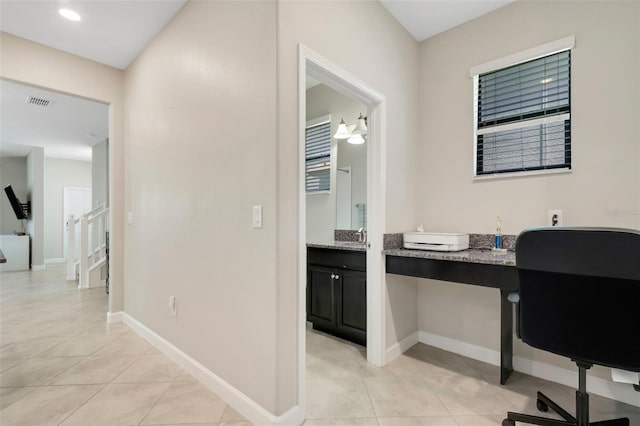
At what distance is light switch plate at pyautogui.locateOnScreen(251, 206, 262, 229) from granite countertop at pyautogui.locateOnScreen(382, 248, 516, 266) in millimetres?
1120

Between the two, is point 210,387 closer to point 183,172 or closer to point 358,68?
point 183,172

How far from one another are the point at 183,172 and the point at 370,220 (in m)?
1.52

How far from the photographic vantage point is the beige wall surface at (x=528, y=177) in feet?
6.39

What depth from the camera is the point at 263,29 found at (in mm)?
1660

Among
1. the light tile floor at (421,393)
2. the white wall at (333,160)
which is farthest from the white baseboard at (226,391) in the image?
the white wall at (333,160)

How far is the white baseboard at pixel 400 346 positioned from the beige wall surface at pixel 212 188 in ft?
3.85

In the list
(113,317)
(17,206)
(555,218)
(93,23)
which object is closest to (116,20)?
(93,23)

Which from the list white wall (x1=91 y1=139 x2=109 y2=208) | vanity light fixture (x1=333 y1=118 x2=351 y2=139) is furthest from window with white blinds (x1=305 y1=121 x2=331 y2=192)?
white wall (x1=91 y1=139 x2=109 y2=208)

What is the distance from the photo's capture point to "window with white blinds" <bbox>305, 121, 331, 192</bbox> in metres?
3.52

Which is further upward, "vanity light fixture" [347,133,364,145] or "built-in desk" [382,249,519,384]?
"vanity light fixture" [347,133,364,145]

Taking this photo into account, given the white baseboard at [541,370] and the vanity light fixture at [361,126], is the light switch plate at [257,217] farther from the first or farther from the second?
the white baseboard at [541,370]

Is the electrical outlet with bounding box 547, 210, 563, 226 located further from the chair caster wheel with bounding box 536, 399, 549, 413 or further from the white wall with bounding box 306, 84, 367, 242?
the white wall with bounding box 306, 84, 367, 242

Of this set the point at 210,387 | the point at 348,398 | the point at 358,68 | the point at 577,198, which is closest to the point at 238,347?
the point at 210,387

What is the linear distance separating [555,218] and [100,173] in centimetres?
779
